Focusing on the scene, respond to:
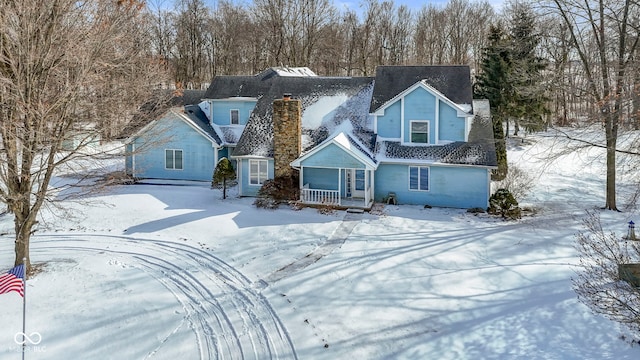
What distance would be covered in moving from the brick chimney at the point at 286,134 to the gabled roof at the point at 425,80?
3.76 m

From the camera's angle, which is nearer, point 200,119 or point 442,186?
point 442,186

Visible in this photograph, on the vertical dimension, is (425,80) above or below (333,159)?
above

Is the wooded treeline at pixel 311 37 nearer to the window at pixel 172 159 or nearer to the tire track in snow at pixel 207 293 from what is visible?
the window at pixel 172 159

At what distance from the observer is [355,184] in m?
21.2

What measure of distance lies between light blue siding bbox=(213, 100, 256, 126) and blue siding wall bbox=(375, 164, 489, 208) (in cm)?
987

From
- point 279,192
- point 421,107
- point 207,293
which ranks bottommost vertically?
point 207,293

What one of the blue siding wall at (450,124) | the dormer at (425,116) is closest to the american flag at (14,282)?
the dormer at (425,116)

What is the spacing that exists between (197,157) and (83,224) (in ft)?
28.4

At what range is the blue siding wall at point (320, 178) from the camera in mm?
21172

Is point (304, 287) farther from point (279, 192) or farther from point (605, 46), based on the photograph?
point (605, 46)

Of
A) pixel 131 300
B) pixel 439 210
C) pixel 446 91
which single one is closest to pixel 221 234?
pixel 131 300

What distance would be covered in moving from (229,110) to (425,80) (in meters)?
11.5

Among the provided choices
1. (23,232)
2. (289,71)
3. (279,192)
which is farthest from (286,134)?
(289,71)

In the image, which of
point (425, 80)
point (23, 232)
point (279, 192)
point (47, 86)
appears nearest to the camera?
point (47, 86)
